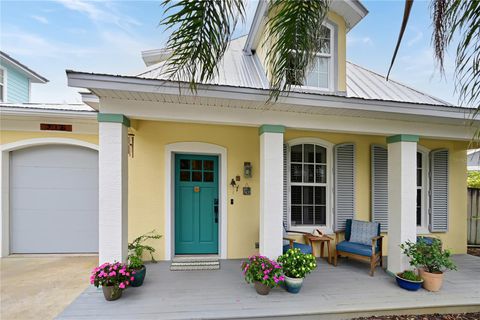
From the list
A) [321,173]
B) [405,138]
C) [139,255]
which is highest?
[405,138]

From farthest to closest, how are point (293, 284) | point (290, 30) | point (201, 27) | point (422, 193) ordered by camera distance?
point (422, 193)
point (293, 284)
point (290, 30)
point (201, 27)

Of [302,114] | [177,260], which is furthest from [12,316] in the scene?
[302,114]

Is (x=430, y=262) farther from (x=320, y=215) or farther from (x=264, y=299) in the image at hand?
(x=264, y=299)

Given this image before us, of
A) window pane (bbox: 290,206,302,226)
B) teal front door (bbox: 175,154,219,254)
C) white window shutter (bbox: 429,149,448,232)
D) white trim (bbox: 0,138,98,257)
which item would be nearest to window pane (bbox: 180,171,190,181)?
teal front door (bbox: 175,154,219,254)

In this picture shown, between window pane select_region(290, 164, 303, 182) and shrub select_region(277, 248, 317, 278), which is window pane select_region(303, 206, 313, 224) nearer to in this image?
window pane select_region(290, 164, 303, 182)

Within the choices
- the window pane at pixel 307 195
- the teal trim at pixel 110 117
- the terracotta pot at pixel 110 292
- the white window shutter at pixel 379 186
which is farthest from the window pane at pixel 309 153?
the terracotta pot at pixel 110 292

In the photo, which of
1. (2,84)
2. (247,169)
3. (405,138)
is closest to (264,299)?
(247,169)

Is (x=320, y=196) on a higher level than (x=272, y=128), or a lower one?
lower

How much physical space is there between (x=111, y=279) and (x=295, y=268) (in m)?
2.33

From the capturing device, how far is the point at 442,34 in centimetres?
197

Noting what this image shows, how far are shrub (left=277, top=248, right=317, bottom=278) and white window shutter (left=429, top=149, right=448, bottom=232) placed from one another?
367 cm

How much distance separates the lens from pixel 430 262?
3404mm

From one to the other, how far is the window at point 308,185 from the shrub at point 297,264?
4.71 feet

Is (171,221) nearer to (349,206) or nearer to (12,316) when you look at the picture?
(12,316)
